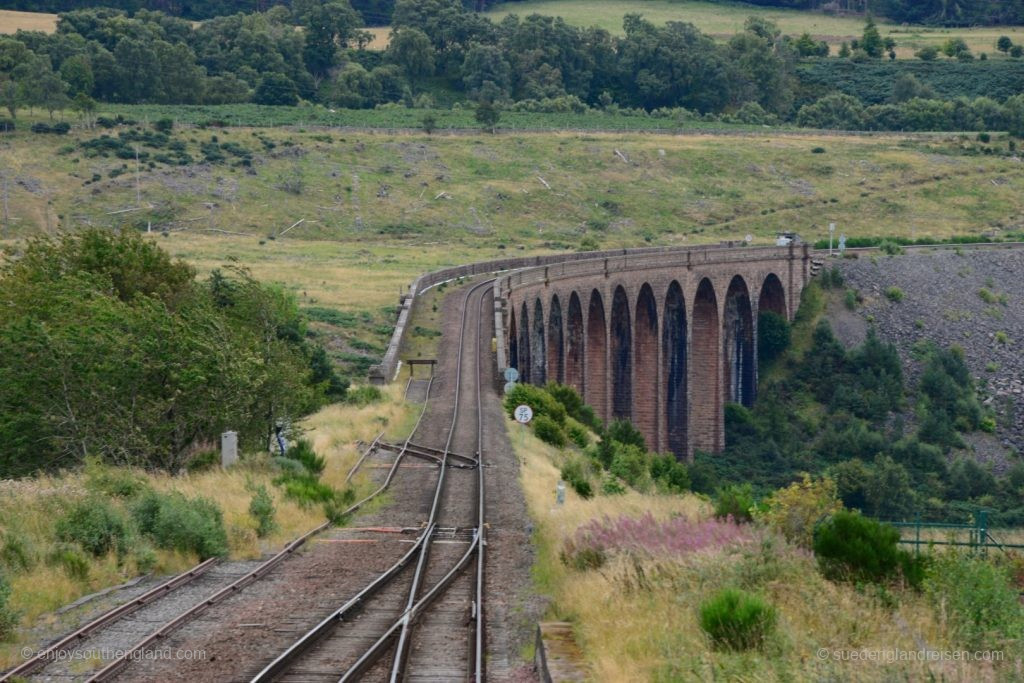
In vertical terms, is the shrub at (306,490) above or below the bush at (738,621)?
below

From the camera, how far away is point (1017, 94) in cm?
17088

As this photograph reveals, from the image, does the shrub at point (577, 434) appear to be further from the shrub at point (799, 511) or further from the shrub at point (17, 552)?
the shrub at point (17, 552)

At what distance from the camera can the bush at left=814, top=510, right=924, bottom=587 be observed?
1479 centimetres

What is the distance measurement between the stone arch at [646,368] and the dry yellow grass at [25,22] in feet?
316

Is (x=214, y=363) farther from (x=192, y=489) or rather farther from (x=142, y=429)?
(x=192, y=489)

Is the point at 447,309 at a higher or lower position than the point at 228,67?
lower

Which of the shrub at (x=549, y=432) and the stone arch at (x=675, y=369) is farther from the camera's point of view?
the stone arch at (x=675, y=369)

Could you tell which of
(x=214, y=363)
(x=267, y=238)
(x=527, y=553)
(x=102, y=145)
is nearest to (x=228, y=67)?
(x=102, y=145)

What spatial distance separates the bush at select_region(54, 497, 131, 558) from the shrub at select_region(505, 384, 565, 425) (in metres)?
22.2

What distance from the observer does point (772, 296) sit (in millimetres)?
89750

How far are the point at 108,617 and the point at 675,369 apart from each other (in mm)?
65529

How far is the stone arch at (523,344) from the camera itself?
5769 centimetres

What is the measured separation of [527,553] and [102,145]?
3715 inches

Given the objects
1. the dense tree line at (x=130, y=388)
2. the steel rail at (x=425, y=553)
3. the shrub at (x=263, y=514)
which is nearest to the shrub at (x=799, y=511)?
the steel rail at (x=425, y=553)
